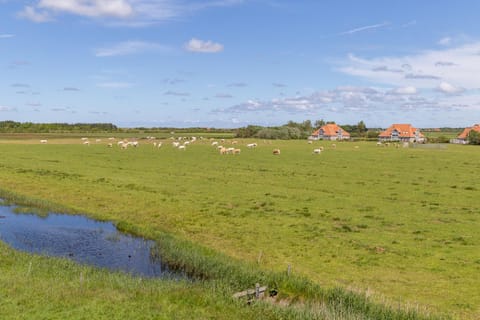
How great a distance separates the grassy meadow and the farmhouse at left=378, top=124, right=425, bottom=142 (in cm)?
10737

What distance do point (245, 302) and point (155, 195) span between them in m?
21.3

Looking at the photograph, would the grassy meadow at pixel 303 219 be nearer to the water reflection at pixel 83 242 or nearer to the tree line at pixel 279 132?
the water reflection at pixel 83 242

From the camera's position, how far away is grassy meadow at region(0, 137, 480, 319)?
628 inches

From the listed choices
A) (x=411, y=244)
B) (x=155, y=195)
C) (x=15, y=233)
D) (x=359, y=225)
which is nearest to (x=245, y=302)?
(x=411, y=244)

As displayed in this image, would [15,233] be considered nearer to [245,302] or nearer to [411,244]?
[245,302]

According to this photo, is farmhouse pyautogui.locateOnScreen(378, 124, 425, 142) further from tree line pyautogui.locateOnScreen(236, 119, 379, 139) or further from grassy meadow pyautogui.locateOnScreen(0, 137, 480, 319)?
grassy meadow pyautogui.locateOnScreen(0, 137, 480, 319)

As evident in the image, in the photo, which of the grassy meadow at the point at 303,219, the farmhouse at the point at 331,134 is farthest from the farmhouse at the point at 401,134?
Answer: the grassy meadow at the point at 303,219

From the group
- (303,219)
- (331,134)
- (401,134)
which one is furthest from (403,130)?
(303,219)

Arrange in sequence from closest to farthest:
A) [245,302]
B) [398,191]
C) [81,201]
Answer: [245,302], [81,201], [398,191]

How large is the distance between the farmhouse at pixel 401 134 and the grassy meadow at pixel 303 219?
10737 centimetres

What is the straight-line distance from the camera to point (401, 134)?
156m

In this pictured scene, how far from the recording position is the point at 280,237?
2222cm

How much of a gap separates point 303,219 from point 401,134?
461 ft

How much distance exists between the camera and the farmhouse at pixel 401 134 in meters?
155
